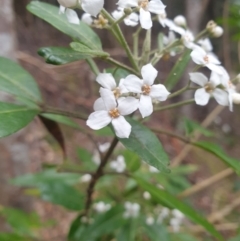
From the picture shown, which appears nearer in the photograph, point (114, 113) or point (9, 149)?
point (114, 113)

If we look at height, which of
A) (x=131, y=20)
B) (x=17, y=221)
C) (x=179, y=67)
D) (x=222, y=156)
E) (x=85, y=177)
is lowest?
(x=17, y=221)

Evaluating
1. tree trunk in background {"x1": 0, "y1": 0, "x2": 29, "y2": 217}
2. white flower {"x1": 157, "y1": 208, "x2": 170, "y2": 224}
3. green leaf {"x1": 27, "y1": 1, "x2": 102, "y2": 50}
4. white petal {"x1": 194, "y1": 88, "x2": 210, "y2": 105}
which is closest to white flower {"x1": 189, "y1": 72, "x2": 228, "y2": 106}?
white petal {"x1": 194, "y1": 88, "x2": 210, "y2": 105}

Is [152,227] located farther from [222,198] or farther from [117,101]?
[222,198]

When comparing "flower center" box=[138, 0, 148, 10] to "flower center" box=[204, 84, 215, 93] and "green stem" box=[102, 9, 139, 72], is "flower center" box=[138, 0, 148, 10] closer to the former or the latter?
"green stem" box=[102, 9, 139, 72]

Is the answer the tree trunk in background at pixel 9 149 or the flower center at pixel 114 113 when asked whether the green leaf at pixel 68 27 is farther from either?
the tree trunk in background at pixel 9 149

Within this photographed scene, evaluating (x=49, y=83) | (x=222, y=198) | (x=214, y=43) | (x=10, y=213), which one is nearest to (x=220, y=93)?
(x=10, y=213)

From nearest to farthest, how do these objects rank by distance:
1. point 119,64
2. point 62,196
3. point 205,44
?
point 119,64 → point 205,44 → point 62,196

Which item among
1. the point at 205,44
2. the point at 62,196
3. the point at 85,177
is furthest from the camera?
the point at 85,177

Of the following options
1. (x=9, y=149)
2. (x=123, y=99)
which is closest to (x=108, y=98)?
(x=123, y=99)

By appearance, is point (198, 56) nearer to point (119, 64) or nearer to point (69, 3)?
point (119, 64)
